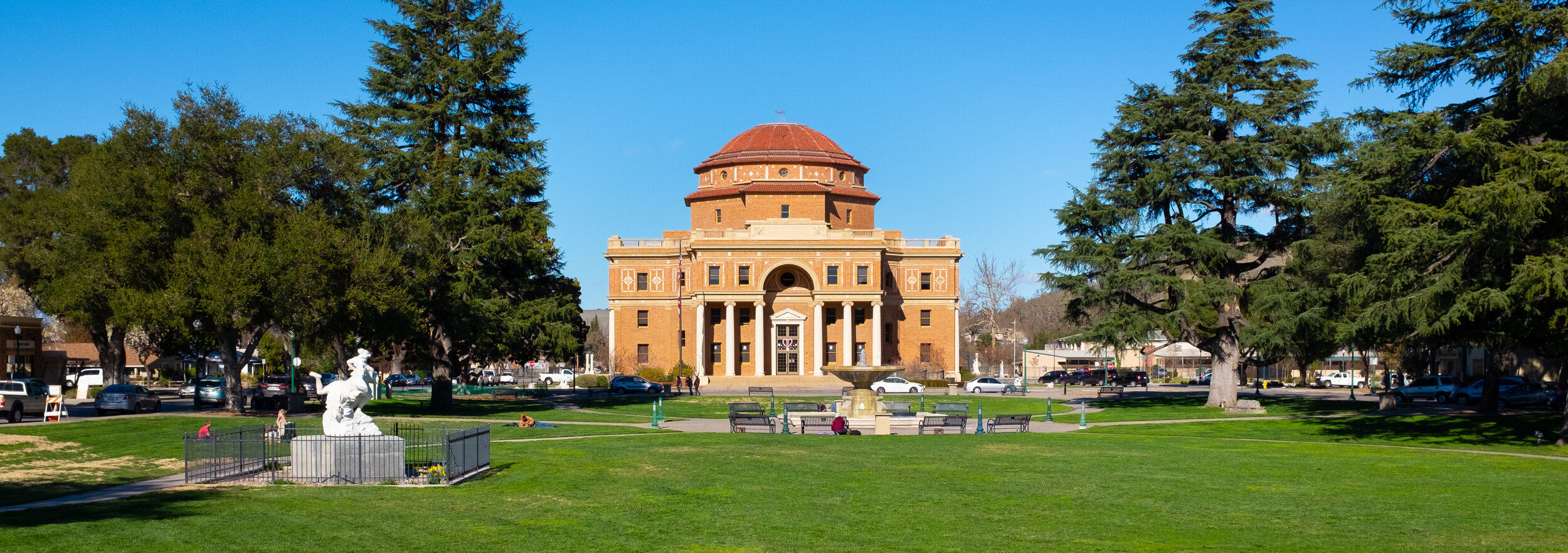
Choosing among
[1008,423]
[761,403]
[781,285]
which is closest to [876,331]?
[781,285]

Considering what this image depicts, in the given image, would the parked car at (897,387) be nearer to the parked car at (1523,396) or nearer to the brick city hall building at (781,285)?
the brick city hall building at (781,285)

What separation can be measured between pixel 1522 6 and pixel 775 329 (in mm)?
61504

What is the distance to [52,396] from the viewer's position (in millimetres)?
36156

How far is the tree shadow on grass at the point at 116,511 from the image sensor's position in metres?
15.7

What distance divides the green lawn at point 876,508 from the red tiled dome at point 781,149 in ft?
214

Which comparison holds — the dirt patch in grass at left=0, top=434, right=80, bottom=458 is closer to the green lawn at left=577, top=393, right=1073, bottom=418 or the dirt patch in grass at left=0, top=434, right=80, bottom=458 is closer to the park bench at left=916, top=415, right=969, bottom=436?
the green lawn at left=577, top=393, right=1073, bottom=418

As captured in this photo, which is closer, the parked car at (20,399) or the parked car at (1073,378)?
the parked car at (20,399)

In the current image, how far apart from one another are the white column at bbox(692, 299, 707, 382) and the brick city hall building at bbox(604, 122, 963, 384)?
0.14m

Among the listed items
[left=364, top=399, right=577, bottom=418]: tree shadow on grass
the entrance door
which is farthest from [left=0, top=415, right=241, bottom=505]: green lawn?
the entrance door

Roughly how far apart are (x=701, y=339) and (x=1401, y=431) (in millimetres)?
54066

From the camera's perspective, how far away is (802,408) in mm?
40344

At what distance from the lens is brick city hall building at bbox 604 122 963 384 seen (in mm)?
84062

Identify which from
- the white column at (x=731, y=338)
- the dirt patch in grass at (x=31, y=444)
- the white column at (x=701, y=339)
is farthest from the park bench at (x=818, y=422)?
the white column at (x=731, y=338)

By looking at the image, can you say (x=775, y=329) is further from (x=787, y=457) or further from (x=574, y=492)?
(x=574, y=492)
